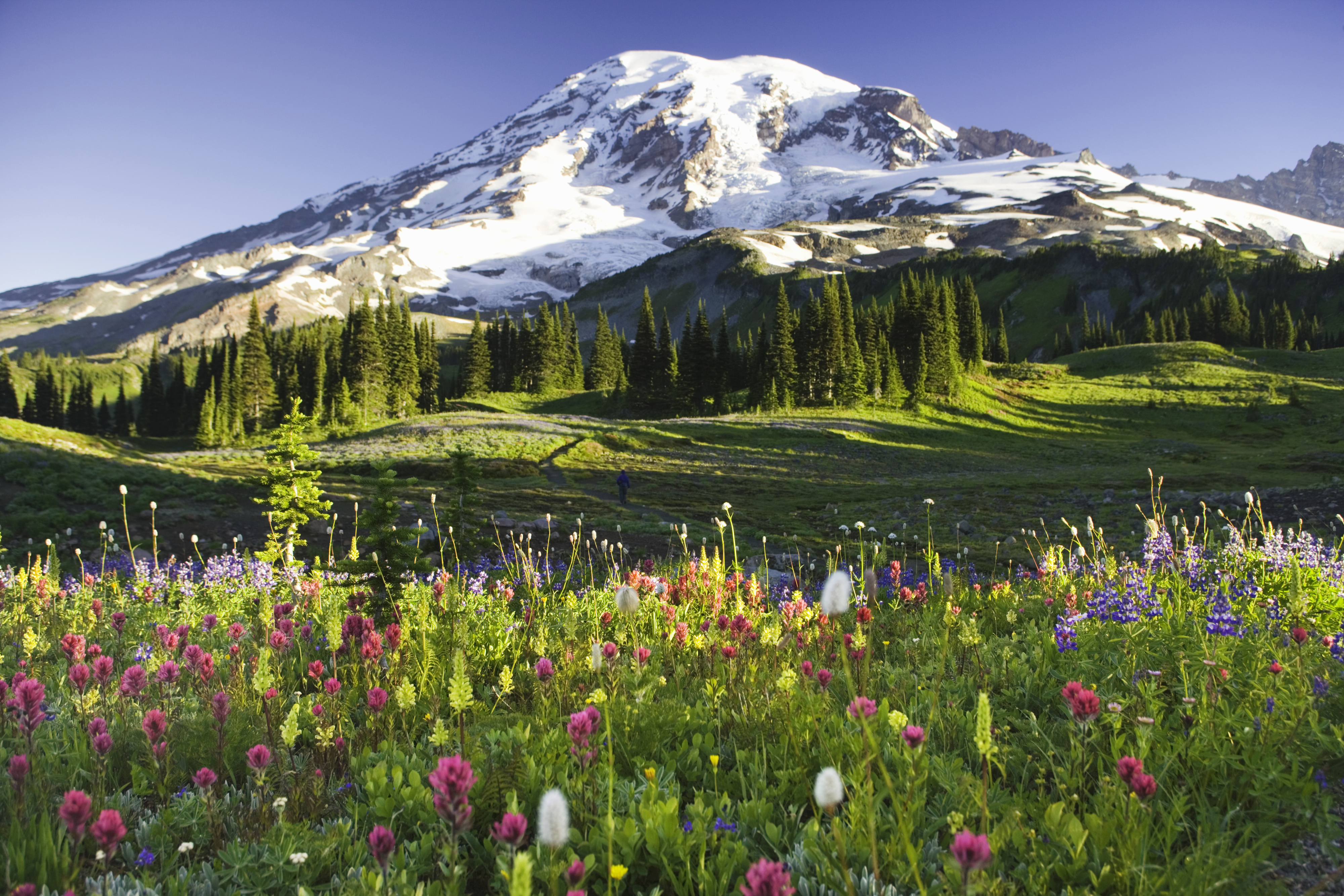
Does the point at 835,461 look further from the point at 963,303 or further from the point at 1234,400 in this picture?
the point at 963,303

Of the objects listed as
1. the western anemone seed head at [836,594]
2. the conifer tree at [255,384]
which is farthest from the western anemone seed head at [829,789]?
the conifer tree at [255,384]

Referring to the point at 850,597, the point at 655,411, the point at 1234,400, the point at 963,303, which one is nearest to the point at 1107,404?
the point at 1234,400

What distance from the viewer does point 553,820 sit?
151 cm

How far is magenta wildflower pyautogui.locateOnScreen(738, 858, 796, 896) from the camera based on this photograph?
154 centimetres

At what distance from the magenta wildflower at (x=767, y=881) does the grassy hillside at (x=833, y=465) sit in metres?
11.0

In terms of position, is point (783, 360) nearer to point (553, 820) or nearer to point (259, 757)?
point (259, 757)

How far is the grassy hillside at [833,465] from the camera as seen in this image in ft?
45.7

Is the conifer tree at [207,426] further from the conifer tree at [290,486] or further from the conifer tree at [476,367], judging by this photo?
the conifer tree at [290,486]

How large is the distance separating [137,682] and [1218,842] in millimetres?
4569

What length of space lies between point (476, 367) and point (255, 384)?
29.2m

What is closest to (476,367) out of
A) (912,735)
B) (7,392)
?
(7,392)

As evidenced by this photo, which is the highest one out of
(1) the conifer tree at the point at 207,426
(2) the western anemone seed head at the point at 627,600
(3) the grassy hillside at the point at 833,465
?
(1) the conifer tree at the point at 207,426

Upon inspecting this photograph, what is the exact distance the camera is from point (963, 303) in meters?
81.6

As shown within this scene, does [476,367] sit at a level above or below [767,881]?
above
